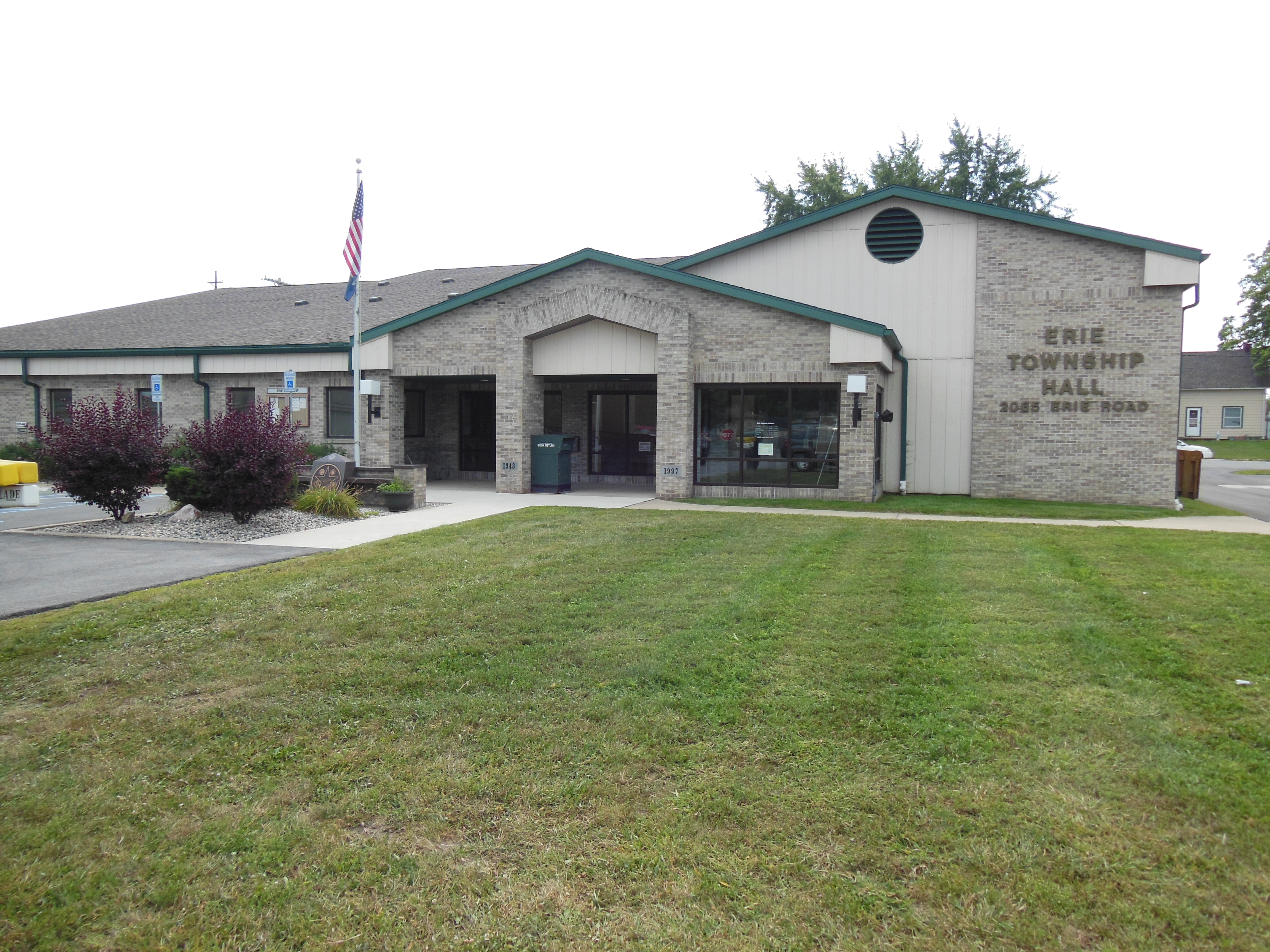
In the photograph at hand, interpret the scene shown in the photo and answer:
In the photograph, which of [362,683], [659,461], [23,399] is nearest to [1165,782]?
[362,683]

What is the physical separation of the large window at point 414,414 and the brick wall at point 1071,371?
13.6m

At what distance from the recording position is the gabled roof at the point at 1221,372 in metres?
52.3

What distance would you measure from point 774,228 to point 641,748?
16.8 meters

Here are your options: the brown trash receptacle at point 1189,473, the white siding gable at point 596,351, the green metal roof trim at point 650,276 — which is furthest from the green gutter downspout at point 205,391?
the brown trash receptacle at point 1189,473

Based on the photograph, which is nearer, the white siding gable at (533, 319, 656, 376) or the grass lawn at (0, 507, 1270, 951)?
the grass lawn at (0, 507, 1270, 951)

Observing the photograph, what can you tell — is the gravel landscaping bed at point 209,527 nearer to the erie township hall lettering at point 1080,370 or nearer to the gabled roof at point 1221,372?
the erie township hall lettering at point 1080,370

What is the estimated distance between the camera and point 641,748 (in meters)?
4.54

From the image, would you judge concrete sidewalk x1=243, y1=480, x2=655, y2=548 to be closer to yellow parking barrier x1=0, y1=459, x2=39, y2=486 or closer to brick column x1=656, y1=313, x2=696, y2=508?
brick column x1=656, y1=313, x2=696, y2=508

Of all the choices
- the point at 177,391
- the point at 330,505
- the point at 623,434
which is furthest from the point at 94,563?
the point at 177,391

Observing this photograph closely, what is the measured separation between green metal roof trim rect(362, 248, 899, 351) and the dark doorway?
152 inches

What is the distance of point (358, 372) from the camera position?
61.3ft

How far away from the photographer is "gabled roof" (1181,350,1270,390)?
52.3m

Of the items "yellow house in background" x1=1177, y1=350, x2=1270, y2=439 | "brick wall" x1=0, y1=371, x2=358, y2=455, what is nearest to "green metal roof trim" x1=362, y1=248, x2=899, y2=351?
"brick wall" x1=0, y1=371, x2=358, y2=455

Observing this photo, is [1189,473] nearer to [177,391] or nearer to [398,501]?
[398,501]
